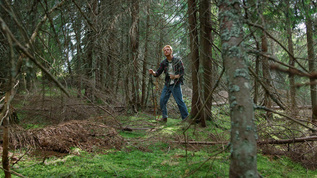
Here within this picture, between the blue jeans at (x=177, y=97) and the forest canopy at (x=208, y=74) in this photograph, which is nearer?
the forest canopy at (x=208, y=74)

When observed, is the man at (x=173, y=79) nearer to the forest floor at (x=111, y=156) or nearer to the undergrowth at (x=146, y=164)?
the forest floor at (x=111, y=156)

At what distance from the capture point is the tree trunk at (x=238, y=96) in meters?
1.70

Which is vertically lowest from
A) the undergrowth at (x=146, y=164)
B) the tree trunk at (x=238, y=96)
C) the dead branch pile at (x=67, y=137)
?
the undergrowth at (x=146, y=164)

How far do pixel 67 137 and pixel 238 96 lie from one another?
291 centimetres

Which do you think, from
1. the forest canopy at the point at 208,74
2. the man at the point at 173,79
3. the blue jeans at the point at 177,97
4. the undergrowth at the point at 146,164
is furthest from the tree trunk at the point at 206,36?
the undergrowth at the point at 146,164

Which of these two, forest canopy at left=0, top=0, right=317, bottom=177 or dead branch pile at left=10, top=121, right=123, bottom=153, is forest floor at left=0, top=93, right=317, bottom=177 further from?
forest canopy at left=0, top=0, right=317, bottom=177

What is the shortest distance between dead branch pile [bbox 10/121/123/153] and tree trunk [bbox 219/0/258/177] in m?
2.61

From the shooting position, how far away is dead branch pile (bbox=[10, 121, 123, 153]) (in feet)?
10.8

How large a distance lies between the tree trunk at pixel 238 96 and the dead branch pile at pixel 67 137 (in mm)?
2614

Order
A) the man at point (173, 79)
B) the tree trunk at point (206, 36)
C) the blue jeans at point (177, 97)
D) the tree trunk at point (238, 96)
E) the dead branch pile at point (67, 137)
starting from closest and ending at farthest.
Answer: the tree trunk at point (238, 96) < the dead branch pile at point (67, 137) < the tree trunk at point (206, 36) < the man at point (173, 79) < the blue jeans at point (177, 97)

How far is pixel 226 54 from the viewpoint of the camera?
6.20 ft

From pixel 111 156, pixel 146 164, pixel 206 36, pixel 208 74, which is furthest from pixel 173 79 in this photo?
pixel 146 164

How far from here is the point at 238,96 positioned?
70.1 inches

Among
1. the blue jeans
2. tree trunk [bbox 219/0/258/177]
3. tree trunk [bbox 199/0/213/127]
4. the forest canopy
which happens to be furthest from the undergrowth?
the blue jeans
